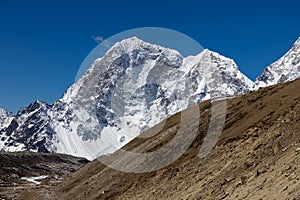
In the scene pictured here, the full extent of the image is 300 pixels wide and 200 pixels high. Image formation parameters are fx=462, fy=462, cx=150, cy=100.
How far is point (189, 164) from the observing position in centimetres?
Answer: 4003

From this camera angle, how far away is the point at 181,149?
50.6 meters

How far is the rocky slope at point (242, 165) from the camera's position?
26062 millimetres

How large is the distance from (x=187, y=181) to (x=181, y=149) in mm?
15128

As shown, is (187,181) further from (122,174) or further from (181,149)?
(122,174)

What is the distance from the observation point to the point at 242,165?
3102 cm

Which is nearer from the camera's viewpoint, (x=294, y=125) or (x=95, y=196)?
(x=294, y=125)

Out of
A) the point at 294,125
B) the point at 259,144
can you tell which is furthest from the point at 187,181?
the point at 294,125

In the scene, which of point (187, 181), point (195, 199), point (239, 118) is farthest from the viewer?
point (239, 118)

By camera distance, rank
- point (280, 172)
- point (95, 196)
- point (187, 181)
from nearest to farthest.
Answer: point (280, 172), point (187, 181), point (95, 196)

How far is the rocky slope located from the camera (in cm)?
2606

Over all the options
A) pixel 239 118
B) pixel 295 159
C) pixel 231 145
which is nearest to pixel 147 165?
pixel 239 118

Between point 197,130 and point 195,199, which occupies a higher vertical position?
point 197,130

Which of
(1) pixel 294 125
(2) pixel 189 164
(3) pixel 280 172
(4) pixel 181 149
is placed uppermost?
(4) pixel 181 149

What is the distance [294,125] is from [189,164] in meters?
10.5
